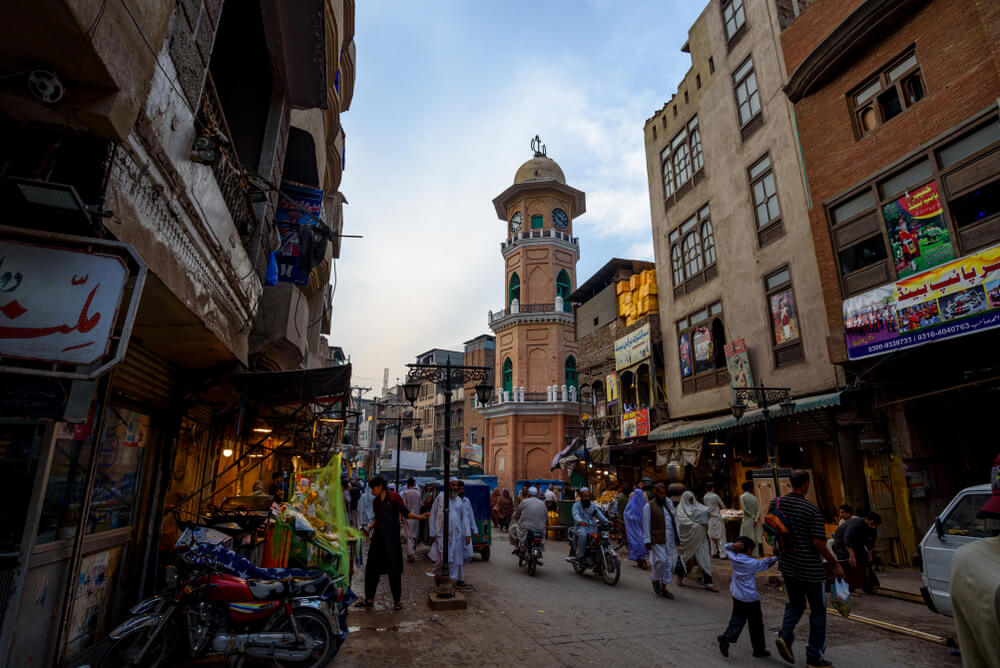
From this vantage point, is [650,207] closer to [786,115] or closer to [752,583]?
[786,115]

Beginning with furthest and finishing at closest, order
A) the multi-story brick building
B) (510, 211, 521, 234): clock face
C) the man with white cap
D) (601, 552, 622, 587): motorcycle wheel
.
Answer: (510, 211, 521, 234): clock face → the man with white cap → (601, 552, 622, 587): motorcycle wheel → the multi-story brick building

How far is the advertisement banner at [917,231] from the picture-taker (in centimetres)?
968

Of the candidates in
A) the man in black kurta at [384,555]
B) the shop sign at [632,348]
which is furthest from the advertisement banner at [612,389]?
the man in black kurta at [384,555]

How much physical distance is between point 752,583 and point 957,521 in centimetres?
315

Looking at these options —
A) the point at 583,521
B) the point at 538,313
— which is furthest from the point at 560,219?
the point at 583,521

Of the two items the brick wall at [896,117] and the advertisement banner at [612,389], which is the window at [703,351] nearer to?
the advertisement banner at [612,389]

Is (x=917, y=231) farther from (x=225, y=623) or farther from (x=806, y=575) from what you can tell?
(x=225, y=623)

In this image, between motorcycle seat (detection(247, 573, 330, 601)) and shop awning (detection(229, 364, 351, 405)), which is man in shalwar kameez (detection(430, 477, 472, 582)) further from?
motorcycle seat (detection(247, 573, 330, 601))

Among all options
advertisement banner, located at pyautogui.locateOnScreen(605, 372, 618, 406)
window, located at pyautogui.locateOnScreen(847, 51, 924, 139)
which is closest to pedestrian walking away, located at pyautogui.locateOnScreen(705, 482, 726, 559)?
window, located at pyautogui.locateOnScreen(847, 51, 924, 139)

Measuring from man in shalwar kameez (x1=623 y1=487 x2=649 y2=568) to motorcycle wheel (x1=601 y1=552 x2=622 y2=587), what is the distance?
0.89 metres

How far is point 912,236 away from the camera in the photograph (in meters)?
10.2

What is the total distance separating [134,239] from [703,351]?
16322 mm

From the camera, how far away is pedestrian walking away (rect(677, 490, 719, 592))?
31.2ft

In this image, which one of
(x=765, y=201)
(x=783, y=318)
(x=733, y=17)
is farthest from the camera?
(x=733, y=17)
